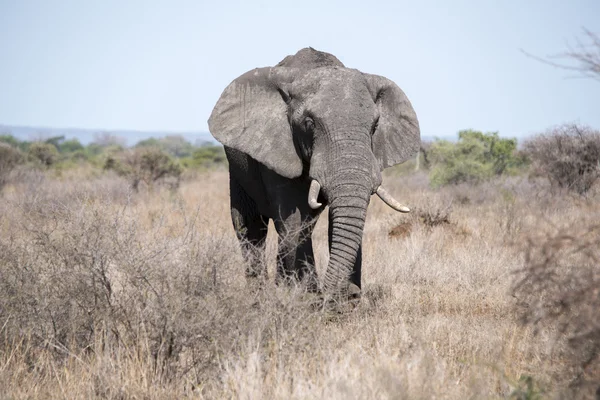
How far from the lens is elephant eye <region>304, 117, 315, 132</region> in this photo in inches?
238

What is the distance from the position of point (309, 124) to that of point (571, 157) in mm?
9798

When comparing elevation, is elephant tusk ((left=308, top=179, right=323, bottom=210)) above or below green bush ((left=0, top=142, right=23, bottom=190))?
above

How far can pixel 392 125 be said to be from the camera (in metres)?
6.69

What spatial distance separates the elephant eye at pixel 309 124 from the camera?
604 cm

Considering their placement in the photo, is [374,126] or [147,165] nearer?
[374,126]

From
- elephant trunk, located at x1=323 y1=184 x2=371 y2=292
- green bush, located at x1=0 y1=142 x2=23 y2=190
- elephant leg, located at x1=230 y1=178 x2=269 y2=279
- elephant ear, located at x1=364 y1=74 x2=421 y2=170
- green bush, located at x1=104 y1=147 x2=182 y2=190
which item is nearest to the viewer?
elephant trunk, located at x1=323 y1=184 x2=371 y2=292

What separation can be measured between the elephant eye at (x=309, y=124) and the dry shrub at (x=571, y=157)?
338 inches

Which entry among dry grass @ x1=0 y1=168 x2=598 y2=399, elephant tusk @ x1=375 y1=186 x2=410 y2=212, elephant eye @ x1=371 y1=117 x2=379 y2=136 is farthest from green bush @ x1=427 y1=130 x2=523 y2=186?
dry grass @ x1=0 y1=168 x2=598 y2=399

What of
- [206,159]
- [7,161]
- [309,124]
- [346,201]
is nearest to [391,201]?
[346,201]

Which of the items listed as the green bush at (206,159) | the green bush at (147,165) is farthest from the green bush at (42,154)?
the green bush at (147,165)

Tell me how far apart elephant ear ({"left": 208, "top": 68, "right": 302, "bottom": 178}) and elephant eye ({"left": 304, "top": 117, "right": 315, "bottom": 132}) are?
0.34 m

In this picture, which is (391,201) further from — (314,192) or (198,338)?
(198,338)

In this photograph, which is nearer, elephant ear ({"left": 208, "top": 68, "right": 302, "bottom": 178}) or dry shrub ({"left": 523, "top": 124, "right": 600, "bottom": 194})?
elephant ear ({"left": 208, "top": 68, "right": 302, "bottom": 178})

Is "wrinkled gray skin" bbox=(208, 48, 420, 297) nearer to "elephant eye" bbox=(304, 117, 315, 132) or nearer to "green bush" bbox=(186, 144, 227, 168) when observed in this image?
"elephant eye" bbox=(304, 117, 315, 132)
